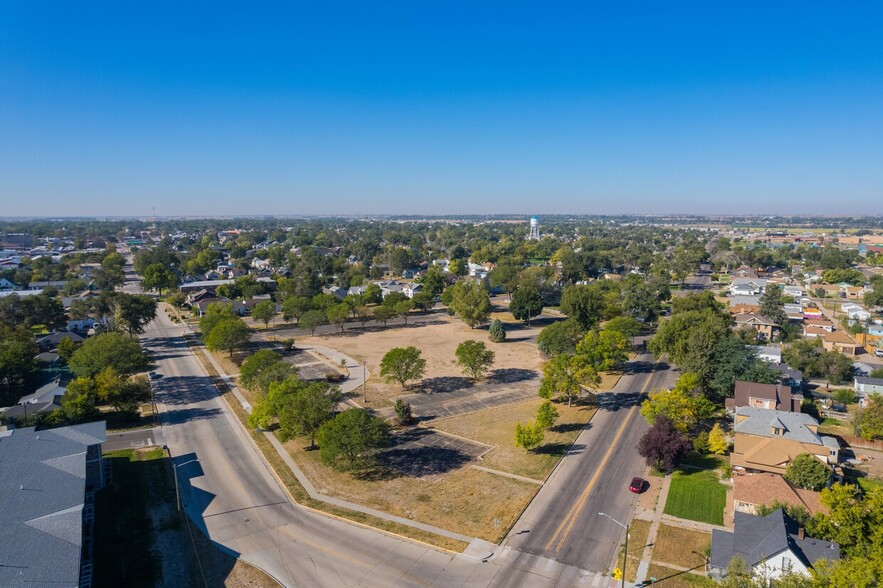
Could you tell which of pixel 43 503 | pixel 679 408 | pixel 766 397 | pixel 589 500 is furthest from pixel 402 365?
pixel 766 397

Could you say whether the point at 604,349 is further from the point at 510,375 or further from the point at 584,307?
the point at 584,307

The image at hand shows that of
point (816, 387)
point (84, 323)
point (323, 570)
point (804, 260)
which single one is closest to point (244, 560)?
point (323, 570)

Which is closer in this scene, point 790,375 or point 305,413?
point 305,413

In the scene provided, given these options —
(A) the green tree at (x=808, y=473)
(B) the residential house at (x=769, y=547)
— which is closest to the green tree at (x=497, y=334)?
(A) the green tree at (x=808, y=473)

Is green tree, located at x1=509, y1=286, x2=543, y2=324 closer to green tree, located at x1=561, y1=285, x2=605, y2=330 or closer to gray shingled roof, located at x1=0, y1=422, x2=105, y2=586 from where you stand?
green tree, located at x1=561, y1=285, x2=605, y2=330

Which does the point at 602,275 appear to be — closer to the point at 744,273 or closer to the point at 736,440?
the point at 744,273

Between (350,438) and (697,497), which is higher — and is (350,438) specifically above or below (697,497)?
above

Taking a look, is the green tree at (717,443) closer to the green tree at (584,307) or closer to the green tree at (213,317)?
the green tree at (584,307)
